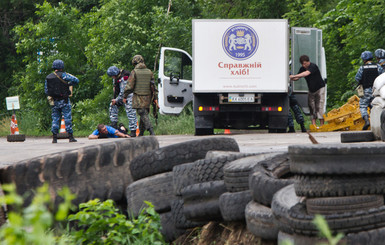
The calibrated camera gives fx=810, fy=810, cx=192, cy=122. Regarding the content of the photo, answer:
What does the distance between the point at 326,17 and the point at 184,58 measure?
291 inches

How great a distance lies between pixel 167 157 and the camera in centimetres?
632

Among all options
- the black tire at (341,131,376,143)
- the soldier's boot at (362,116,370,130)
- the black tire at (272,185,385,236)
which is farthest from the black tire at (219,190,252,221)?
the soldier's boot at (362,116,370,130)

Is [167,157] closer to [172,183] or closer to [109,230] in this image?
[172,183]

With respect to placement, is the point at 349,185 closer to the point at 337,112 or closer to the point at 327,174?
the point at 327,174

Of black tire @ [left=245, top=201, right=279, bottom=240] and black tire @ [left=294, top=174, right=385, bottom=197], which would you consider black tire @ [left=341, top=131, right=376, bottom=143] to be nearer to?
black tire @ [left=245, top=201, right=279, bottom=240]

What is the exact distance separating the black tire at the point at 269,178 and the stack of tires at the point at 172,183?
0.53 meters

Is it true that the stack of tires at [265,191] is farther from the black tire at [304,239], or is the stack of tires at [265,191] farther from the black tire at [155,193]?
the black tire at [155,193]

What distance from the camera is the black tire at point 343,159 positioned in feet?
12.8

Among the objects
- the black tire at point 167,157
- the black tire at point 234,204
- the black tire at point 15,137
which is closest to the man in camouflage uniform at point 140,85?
the black tire at point 15,137

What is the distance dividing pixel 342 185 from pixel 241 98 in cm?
1555

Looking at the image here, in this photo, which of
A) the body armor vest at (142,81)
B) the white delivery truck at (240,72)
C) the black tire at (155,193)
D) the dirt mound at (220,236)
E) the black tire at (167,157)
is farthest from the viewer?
the white delivery truck at (240,72)

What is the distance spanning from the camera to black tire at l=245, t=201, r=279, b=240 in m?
4.50

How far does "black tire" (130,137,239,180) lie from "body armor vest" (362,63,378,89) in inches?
480

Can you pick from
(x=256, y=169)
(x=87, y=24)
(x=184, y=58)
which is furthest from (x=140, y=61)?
(x=87, y=24)
